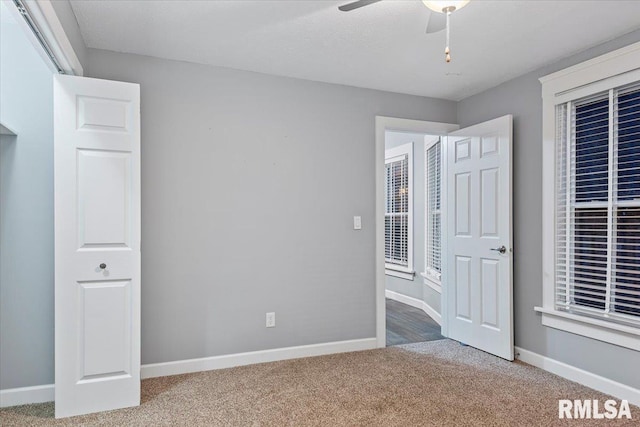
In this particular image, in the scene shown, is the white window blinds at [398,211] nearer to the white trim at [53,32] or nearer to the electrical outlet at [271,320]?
the electrical outlet at [271,320]

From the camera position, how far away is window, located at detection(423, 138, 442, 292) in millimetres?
4844

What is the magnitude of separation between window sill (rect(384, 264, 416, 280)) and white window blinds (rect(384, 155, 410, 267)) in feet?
0.23

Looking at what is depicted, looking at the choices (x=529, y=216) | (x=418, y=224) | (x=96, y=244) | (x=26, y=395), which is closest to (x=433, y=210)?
(x=418, y=224)

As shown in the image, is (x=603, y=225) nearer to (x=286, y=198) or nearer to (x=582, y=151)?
(x=582, y=151)

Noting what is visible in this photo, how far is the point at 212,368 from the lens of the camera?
3.06 meters

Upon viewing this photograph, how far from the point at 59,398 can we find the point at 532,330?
3.42 metres

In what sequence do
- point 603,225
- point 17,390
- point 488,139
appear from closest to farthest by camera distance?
point 17,390
point 603,225
point 488,139

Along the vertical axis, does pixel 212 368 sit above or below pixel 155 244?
below

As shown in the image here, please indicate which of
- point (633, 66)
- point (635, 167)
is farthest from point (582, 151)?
point (633, 66)

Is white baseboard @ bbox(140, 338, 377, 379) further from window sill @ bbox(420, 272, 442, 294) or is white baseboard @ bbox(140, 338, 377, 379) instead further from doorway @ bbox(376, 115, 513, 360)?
window sill @ bbox(420, 272, 442, 294)

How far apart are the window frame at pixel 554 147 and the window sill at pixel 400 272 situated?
8.44ft

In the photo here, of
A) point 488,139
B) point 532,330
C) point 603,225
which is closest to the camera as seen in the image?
point 603,225

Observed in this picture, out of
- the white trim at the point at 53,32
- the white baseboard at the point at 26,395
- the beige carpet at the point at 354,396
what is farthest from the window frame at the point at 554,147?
the white baseboard at the point at 26,395

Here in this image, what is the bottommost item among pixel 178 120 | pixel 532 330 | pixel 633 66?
pixel 532 330
